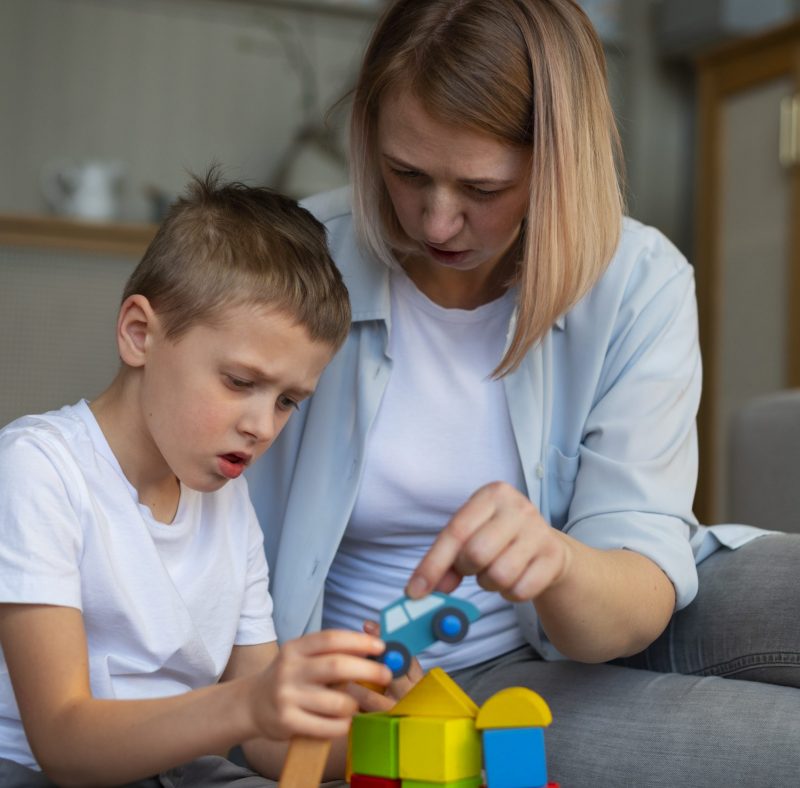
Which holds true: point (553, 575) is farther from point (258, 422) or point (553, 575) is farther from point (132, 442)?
point (132, 442)

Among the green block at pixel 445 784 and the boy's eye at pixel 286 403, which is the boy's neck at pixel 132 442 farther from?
the green block at pixel 445 784

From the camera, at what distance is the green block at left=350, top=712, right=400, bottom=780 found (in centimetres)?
91

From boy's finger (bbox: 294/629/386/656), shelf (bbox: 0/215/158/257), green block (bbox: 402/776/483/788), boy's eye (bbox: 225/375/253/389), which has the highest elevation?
shelf (bbox: 0/215/158/257)

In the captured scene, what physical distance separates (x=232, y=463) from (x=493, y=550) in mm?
309

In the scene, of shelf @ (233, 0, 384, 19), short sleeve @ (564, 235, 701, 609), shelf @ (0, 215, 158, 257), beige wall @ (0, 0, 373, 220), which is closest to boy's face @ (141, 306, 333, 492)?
short sleeve @ (564, 235, 701, 609)

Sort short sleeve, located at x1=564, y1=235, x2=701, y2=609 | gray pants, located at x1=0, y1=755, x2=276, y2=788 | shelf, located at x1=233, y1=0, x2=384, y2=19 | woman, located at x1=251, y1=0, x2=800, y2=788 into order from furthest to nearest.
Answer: shelf, located at x1=233, y1=0, x2=384, y2=19 → short sleeve, located at x1=564, y1=235, x2=701, y2=609 → woman, located at x1=251, y1=0, x2=800, y2=788 → gray pants, located at x1=0, y1=755, x2=276, y2=788

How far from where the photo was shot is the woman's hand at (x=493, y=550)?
0.90m

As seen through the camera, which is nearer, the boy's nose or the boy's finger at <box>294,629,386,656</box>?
the boy's finger at <box>294,629,386,656</box>

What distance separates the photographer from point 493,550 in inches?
36.1

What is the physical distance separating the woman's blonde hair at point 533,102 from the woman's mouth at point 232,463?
0.37 meters

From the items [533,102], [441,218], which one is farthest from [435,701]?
[533,102]

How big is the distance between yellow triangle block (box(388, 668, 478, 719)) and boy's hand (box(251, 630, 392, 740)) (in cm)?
9

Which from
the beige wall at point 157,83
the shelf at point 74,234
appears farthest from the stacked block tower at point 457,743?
the beige wall at point 157,83

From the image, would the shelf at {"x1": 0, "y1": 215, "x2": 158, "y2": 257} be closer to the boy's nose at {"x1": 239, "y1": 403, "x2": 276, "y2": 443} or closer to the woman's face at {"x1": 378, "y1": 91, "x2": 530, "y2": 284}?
the woman's face at {"x1": 378, "y1": 91, "x2": 530, "y2": 284}
